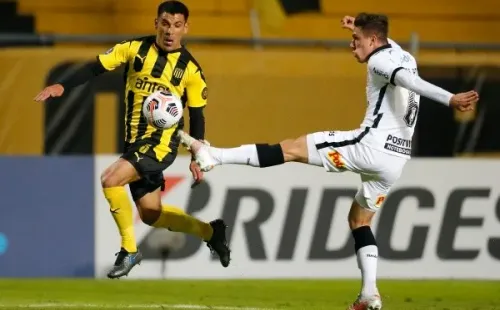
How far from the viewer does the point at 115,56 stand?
9.57 meters

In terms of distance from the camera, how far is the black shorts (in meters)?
9.58

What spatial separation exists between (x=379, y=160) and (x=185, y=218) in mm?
2163

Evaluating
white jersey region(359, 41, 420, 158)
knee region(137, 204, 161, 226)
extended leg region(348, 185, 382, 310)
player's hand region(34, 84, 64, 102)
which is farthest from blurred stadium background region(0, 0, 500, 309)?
white jersey region(359, 41, 420, 158)

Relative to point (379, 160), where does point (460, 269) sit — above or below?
below

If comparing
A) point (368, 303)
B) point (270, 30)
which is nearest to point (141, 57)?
point (368, 303)

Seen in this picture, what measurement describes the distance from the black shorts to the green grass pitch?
836 millimetres

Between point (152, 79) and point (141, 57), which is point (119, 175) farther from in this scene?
point (141, 57)

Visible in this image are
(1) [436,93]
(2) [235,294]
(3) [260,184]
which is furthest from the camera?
(3) [260,184]

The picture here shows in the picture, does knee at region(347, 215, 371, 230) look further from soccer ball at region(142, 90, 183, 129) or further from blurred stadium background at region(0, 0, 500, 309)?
blurred stadium background at region(0, 0, 500, 309)

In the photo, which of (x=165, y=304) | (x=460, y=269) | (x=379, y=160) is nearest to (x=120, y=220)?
(x=165, y=304)

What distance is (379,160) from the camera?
8.45m

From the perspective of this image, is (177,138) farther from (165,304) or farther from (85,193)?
(85,193)

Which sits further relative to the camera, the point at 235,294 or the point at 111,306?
the point at 235,294

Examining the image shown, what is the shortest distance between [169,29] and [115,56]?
443mm
